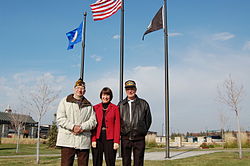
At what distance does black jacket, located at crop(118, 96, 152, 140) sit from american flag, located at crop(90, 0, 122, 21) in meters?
6.99

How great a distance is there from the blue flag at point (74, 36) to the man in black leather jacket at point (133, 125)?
25.3ft

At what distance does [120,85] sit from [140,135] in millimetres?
5418

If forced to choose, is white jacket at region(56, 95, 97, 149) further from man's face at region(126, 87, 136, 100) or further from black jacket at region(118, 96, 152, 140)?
man's face at region(126, 87, 136, 100)

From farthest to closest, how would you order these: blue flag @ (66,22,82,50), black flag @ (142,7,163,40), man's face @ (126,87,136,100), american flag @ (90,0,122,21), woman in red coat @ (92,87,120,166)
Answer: blue flag @ (66,22,82,50) → black flag @ (142,7,163,40) → american flag @ (90,0,122,21) → man's face @ (126,87,136,100) → woman in red coat @ (92,87,120,166)

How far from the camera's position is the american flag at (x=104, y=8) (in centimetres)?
1088

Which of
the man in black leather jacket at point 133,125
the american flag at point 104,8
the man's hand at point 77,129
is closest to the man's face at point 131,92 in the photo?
the man in black leather jacket at point 133,125

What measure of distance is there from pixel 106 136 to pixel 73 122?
2.00 feet

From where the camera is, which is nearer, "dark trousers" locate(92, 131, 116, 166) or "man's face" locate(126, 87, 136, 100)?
"dark trousers" locate(92, 131, 116, 166)

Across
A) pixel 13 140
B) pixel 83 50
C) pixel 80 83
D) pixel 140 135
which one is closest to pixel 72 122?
pixel 80 83

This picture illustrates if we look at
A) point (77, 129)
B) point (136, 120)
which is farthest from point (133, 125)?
point (77, 129)

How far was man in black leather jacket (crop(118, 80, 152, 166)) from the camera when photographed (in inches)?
177

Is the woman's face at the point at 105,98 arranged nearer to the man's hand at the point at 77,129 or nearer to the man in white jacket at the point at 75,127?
the man in white jacket at the point at 75,127

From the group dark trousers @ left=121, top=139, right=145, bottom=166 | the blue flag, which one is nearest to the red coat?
dark trousers @ left=121, top=139, right=145, bottom=166

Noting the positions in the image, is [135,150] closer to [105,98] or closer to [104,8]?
[105,98]
